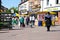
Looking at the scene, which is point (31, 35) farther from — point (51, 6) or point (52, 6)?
point (51, 6)

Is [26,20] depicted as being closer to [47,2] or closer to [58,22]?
[58,22]

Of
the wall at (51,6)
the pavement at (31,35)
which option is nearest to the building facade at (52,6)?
→ the wall at (51,6)

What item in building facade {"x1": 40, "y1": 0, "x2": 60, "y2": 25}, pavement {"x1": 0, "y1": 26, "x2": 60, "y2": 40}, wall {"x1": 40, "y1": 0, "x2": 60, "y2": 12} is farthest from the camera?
wall {"x1": 40, "y1": 0, "x2": 60, "y2": 12}

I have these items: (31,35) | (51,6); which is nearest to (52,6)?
(51,6)

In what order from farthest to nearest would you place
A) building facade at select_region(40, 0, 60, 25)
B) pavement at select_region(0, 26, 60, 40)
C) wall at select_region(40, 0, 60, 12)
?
wall at select_region(40, 0, 60, 12), building facade at select_region(40, 0, 60, 25), pavement at select_region(0, 26, 60, 40)

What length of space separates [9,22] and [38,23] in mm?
11581

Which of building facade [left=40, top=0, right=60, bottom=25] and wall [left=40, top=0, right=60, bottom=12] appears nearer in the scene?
building facade [left=40, top=0, right=60, bottom=25]

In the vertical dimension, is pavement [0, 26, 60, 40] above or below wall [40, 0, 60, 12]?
below

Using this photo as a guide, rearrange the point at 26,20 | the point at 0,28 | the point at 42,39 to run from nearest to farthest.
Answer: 1. the point at 42,39
2. the point at 0,28
3. the point at 26,20

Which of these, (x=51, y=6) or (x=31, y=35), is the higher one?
(x=51, y=6)

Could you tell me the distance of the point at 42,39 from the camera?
656 inches

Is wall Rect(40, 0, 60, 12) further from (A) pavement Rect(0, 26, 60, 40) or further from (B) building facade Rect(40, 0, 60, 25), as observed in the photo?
(A) pavement Rect(0, 26, 60, 40)

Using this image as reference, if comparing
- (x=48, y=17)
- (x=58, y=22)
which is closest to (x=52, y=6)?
(x=58, y=22)

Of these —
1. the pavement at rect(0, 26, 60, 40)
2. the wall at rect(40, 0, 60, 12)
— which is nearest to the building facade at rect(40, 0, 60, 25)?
the wall at rect(40, 0, 60, 12)
